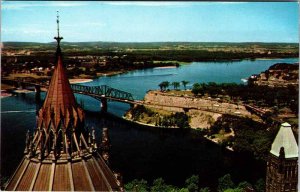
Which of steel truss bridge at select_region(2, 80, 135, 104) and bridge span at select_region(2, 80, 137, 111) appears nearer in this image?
bridge span at select_region(2, 80, 137, 111)

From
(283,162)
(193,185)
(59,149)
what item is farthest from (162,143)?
(59,149)

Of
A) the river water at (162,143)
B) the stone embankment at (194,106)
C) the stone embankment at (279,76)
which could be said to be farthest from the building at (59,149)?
the stone embankment at (194,106)

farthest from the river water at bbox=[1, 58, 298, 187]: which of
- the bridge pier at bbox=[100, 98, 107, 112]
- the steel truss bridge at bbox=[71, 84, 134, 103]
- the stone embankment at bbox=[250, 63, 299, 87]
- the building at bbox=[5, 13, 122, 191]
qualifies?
the building at bbox=[5, 13, 122, 191]

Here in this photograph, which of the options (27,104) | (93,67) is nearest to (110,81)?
(27,104)

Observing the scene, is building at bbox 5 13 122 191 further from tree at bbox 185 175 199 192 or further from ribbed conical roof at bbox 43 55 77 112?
tree at bbox 185 175 199 192

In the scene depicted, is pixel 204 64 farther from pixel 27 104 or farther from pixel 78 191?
pixel 78 191

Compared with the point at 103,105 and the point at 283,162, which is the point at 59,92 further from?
the point at 103,105
